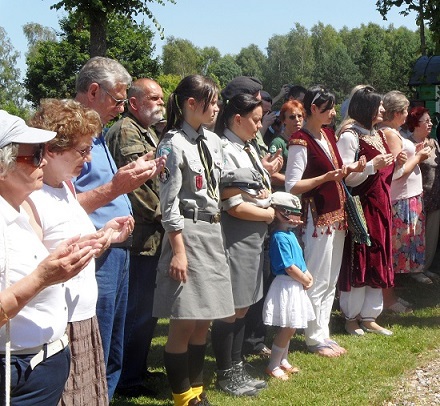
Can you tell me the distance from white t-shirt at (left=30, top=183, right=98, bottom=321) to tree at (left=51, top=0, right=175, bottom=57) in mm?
9854

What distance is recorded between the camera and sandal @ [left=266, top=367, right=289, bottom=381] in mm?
5094

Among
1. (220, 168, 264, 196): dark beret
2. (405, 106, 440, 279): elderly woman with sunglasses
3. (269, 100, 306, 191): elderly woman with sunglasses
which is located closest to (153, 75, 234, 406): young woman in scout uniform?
(220, 168, 264, 196): dark beret

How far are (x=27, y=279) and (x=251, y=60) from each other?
121 meters

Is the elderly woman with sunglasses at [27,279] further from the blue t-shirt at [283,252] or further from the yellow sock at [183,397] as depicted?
the blue t-shirt at [283,252]

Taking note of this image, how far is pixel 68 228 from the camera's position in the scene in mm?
2855

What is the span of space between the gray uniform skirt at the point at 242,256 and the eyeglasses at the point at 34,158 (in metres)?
2.26

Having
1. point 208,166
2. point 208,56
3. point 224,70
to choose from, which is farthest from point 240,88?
point 208,56

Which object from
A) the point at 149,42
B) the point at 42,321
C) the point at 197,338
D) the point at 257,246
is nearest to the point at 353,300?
the point at 257,246

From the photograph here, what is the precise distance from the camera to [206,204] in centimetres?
415

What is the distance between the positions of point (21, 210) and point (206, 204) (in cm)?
169

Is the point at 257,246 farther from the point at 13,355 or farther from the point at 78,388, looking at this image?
the point at 13,355

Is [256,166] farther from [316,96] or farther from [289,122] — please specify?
[289,122]

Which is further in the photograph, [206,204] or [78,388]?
[206,204]

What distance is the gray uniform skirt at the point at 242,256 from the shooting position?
15.3 ft
